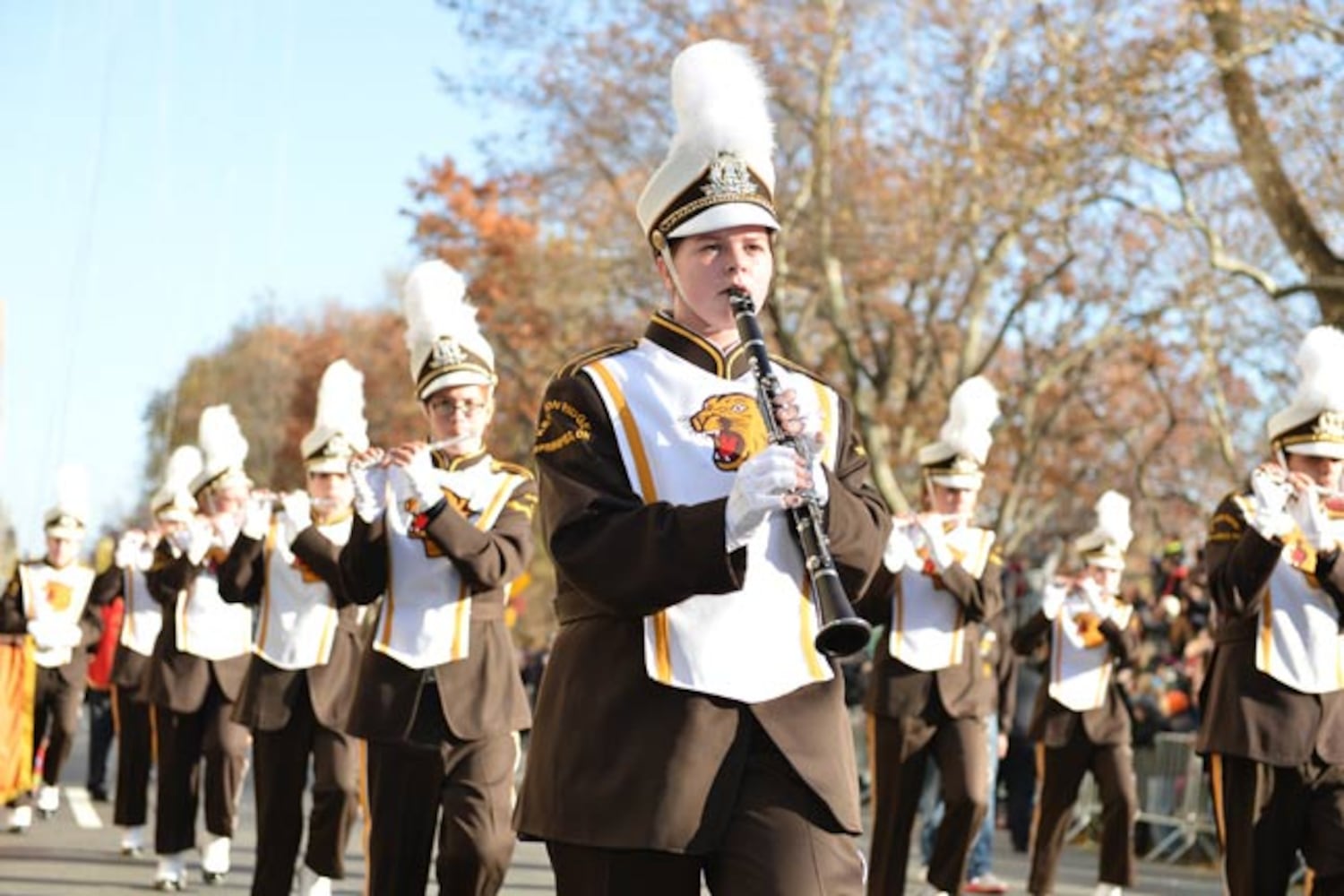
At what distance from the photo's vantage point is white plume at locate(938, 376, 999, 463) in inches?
466

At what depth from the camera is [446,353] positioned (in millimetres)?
8797

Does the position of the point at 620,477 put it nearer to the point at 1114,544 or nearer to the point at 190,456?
the point at 1114,544

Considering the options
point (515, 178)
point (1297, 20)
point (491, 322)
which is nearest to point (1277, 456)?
point (1297, 20)

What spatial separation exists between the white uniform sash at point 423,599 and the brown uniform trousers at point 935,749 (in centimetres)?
313

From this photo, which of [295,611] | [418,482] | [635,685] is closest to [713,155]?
[635,685]

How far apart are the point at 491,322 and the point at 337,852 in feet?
86.9

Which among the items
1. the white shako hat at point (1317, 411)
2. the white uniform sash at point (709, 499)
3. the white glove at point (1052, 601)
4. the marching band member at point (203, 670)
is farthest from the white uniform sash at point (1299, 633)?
the marching band member at point (203, 670)

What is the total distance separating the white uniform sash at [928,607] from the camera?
11461 mm

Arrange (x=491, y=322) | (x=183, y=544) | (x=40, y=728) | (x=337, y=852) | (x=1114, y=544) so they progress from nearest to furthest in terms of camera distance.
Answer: (x=337, y=852)
(x=183, y=544)
(x=1114, y=544)
(x=40, y=728)
(x=491, y=322)

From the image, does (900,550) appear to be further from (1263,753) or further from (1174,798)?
(1174,798)

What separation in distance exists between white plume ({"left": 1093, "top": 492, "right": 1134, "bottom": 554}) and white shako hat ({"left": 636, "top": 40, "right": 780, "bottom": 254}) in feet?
30.7

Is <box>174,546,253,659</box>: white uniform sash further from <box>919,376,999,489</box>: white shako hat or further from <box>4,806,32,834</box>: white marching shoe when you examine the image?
<box>919,376,999,489</box>: white shako hat

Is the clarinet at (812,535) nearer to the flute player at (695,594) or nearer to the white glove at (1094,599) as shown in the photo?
the flute player at (695,594)

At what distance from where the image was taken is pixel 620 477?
4.81 metres
